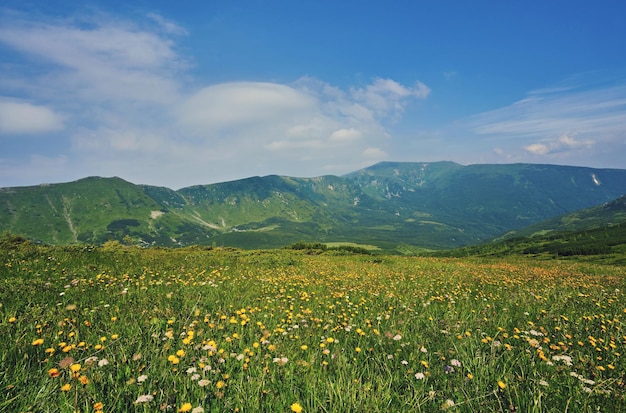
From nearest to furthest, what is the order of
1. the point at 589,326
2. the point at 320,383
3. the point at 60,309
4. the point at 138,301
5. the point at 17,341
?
the point at 320,383 → the point at 17,341 → the point at 60,309 → the point at 589,326 → the point at 138,301

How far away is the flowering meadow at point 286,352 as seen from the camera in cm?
322

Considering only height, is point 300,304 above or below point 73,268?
below

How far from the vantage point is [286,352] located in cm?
473

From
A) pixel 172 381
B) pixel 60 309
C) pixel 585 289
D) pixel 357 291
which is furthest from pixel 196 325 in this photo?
pixel 585 289

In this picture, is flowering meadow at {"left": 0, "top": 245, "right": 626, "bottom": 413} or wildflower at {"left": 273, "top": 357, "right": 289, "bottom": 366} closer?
flowering meadow at {"left": 0, "top": 245, "right": 626, "bottom": 413}

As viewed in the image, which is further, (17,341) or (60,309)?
(60,309)

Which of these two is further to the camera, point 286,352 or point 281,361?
point 286,352

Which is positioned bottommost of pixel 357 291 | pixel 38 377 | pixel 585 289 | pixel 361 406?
pixel 585 289

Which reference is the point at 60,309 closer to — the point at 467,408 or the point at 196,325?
the point at 196,325

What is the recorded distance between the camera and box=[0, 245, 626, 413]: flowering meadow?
3.22 meters

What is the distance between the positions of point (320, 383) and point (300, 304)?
15.3 feet

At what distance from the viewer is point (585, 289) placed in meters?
12.2

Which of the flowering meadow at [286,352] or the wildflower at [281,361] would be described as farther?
the wildflower at [281,361]

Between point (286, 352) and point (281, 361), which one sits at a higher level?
point (281, 361)
